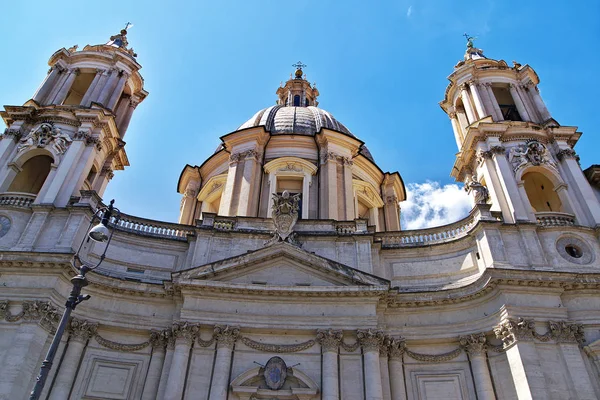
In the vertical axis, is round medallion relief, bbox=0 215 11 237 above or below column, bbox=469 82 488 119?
below

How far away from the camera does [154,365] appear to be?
15609 mm

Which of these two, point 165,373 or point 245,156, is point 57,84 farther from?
point 165,373

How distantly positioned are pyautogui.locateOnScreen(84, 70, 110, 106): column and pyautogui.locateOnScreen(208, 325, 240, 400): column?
1341 cm

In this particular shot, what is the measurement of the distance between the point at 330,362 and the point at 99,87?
1777 cm

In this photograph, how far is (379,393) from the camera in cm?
1441

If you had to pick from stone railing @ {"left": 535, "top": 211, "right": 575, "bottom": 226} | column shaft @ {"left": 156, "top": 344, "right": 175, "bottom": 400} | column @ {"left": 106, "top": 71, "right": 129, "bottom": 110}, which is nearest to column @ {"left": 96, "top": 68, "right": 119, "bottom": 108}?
column @ {"left": 106, "top": 71, "right": 129, "bottom": 110}

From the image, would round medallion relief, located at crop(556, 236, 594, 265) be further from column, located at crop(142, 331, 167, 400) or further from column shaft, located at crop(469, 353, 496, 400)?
column, located at crop(142, 331, 167, 400)

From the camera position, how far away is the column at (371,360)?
14438 millimetres

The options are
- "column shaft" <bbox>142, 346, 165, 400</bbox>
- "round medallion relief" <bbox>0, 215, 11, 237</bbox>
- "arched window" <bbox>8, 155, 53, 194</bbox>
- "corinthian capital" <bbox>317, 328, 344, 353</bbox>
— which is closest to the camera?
"column shaft" <bbox>142, 346, 165, 400</bbox>

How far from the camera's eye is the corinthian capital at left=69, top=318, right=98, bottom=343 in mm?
15586

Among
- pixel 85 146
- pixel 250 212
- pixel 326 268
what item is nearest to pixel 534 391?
pixel 326 268

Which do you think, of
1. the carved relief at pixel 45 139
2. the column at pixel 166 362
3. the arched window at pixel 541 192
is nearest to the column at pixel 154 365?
the column at pixel 166 362

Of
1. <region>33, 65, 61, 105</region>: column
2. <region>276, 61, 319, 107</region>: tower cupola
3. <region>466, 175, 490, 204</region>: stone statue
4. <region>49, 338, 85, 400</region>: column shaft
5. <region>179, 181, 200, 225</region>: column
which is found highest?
<region>276, 61, 319, 107</region>: tower cupola

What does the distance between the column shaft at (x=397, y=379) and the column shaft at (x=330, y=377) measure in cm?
196
